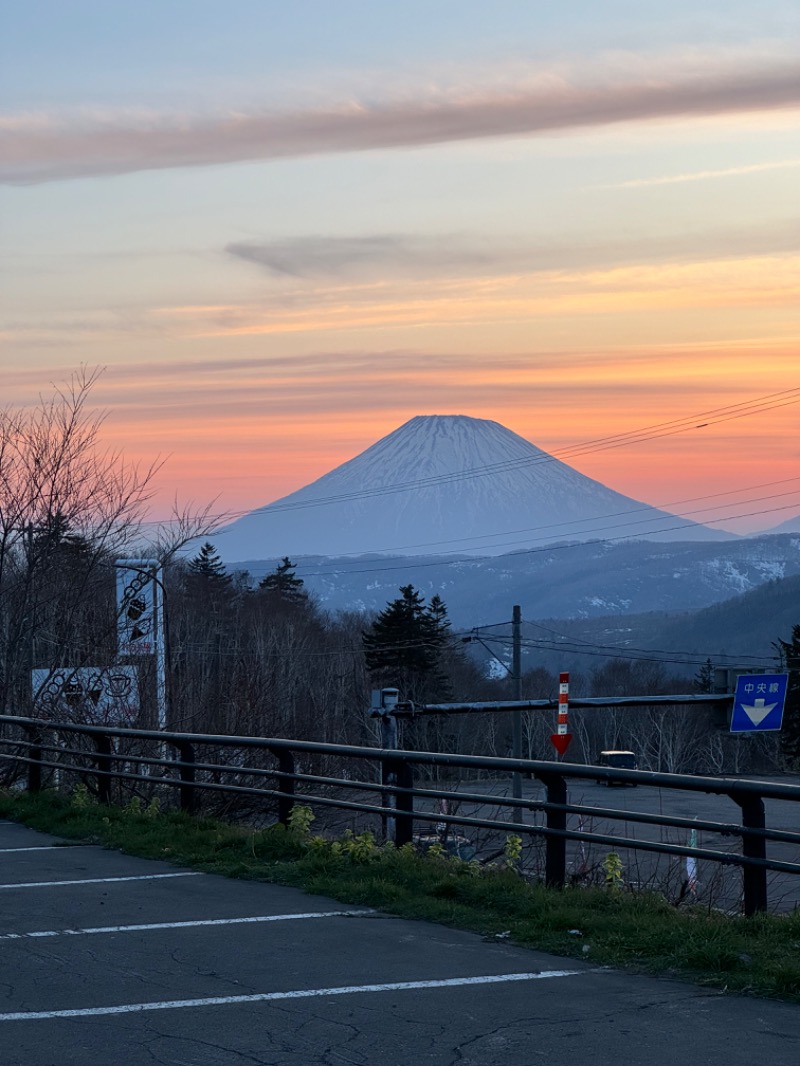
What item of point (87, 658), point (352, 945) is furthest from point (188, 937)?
point (87, 658)

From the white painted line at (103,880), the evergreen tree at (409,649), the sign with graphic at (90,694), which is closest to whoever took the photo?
the white painted line at (103,880)

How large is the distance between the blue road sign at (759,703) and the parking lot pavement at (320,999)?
9.18 meters

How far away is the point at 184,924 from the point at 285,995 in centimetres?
208

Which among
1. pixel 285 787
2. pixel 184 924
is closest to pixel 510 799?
pixel 285 787

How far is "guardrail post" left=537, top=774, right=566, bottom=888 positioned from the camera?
947cm

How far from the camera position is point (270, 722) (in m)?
26.0

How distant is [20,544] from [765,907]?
683 inches

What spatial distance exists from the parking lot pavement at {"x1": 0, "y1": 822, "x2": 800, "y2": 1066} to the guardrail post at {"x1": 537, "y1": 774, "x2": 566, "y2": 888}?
1.23 m

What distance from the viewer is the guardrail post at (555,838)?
947 centimetres

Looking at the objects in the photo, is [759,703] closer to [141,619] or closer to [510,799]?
[510,799]

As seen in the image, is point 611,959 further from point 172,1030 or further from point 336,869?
point 336,869

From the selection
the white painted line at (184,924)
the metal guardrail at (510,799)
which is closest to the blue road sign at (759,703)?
the metal guardrail at (510,799)

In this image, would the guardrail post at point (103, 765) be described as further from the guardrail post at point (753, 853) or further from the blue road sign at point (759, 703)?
the guardrail post at point (753, 853)

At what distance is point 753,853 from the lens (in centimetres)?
834
